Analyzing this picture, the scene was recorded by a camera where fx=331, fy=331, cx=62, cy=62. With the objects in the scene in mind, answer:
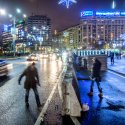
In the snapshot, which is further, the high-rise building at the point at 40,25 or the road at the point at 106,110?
the high-rise building at the point at 40,25

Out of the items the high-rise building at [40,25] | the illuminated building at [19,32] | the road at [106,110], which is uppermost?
the high-rise building at [40,25]

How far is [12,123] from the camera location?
29.1 ft

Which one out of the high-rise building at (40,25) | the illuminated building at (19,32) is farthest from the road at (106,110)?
the high-rise building at (40,25)

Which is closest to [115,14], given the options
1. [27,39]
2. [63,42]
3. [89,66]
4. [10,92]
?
[63,42]

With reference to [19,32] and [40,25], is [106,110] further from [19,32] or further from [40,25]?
[40,25]

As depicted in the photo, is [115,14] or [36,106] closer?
[36,106]

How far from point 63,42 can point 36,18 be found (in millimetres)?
19125

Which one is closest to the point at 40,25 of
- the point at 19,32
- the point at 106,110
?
the point at 19,32

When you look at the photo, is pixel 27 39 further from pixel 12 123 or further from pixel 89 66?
pixel 12 123

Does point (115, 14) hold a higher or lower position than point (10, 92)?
higher

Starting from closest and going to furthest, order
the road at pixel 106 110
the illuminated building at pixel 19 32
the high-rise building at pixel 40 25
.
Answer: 1. the road at pixel 106 110
2. the illuminated building at pixel 19 32
3. the high-rise building at pixel 40 25

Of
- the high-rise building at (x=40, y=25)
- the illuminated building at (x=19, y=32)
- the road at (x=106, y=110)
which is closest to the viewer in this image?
the road at (x=106, y=110)

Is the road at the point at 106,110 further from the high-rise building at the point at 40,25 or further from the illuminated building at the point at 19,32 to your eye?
the high-rise building at the point at 40,25

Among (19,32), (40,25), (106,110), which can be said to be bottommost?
(106,110)
